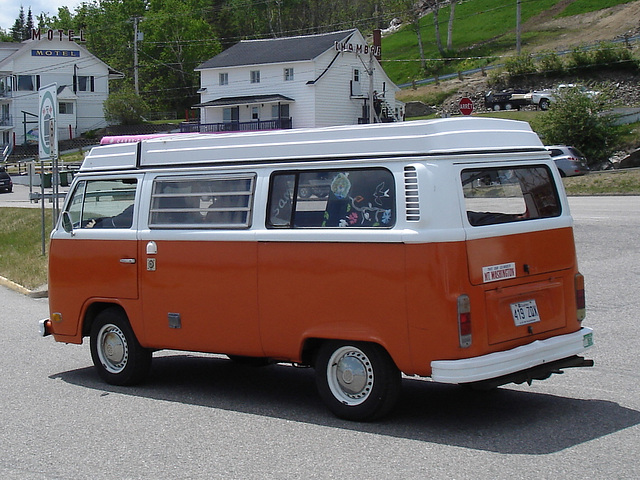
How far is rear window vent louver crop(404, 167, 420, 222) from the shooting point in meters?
6.38

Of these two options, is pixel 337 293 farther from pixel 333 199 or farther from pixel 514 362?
pixel 514 362

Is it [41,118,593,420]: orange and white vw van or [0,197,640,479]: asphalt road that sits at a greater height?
[41,118,593,420]: orange and white vw van

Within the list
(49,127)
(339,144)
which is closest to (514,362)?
(339,144)

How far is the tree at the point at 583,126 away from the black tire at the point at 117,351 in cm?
3226

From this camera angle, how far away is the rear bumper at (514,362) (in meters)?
6.21

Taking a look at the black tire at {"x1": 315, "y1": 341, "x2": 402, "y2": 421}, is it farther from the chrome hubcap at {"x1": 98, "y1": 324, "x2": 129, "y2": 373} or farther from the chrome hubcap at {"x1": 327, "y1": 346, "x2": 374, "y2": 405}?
the chrome hubcap at {"x1": 98, "y1": 324, "x2": 129, "y2": 373}

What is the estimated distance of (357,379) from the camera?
6816 millimetres

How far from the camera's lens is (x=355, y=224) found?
266 inches

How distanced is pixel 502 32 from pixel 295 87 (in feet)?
139

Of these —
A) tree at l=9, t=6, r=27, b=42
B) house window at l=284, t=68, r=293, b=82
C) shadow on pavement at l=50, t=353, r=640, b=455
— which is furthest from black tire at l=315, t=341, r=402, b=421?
tree at l=9, t=6, r=27, b=42

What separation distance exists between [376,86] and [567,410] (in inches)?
2267

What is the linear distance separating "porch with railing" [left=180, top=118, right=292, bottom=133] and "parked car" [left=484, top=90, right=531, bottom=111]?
567 inches

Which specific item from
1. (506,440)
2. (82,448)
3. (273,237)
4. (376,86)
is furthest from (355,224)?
(376,86)

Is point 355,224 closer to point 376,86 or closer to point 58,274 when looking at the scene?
point 58,274
